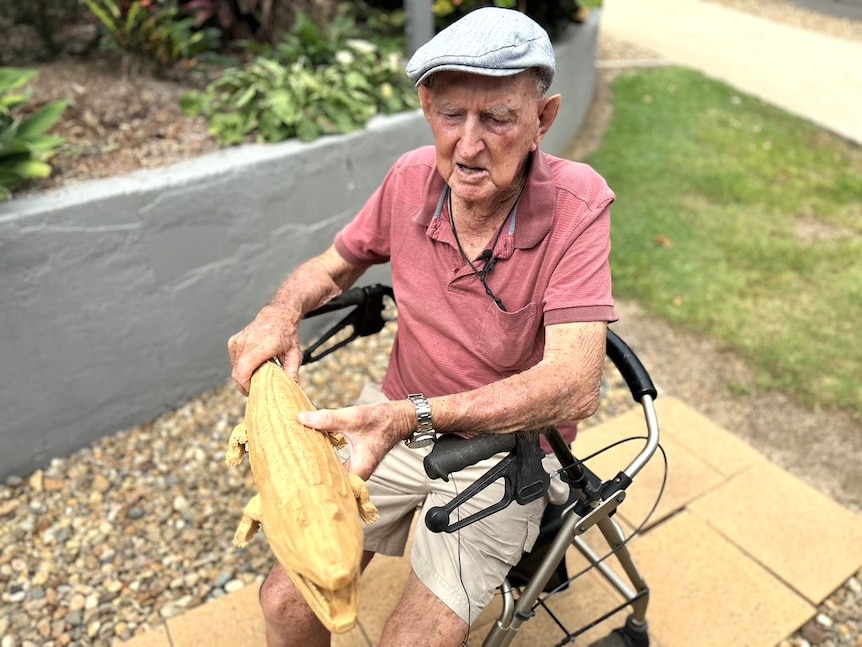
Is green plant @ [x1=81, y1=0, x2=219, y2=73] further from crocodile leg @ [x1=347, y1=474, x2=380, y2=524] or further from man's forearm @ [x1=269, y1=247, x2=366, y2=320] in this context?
crocodile leg @ [x1=347, y1=474, x2=380, y2=524]

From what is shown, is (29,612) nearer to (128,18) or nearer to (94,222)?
(94,222)

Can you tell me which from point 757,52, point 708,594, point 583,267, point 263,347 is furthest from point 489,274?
point 757,52

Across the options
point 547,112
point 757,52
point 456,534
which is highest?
point 547,112

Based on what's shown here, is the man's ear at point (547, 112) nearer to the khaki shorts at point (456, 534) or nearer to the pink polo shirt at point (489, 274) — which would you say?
the pink polo shirt at point (489, 274)

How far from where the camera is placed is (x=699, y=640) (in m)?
Result: 2.51

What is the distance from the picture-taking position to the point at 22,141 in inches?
120

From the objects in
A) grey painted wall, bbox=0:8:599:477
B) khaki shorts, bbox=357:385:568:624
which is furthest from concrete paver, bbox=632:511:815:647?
grey painted wall, bbox=0:8:599:477

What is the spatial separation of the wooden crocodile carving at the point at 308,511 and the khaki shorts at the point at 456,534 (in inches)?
18.5

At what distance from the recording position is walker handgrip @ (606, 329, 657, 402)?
6.30 ft

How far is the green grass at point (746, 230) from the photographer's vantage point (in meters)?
4.12

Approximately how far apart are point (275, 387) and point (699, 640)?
1.82m

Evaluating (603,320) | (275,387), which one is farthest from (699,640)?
(275,387)

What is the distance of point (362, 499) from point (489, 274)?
0.72 m

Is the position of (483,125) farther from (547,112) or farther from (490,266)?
(490,266)
